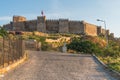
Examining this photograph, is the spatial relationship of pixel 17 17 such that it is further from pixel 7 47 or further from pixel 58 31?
pixel 7 47

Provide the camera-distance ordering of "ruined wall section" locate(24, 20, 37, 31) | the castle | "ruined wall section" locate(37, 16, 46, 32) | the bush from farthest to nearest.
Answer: "ruined wall section" locate(24, 20, 37, 31) → the castle → "ruined wall section" locate(37, 16, 46, 32) → the bush

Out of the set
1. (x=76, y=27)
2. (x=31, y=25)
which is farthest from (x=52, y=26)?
(x=31, y=25)

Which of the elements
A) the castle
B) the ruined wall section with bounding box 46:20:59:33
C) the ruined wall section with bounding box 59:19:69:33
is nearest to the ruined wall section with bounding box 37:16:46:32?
the castle

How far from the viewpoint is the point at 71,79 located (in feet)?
58.6

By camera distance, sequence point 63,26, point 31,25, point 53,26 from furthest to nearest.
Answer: point 31,25, point 53,26, point 63,26

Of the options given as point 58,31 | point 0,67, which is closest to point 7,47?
point 0,67

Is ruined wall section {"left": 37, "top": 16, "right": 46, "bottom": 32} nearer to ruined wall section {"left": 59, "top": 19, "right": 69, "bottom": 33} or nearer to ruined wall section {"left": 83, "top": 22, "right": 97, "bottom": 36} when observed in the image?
ruined wall section {"left": 59, "top": 19, "right": 69, "bottom": 33}

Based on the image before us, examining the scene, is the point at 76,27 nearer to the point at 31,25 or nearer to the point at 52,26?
the point at 52,26

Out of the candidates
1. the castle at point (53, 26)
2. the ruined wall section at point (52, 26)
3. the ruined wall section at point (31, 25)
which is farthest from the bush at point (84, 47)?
the ruined wall section at point (31, 25)

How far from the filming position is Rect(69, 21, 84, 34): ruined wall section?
124312mm

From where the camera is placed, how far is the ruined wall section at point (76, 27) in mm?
124312

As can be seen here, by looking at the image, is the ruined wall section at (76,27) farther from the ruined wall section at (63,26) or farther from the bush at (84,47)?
the bush at (84,47)

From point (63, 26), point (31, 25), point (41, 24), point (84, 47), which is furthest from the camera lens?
point (31, 25)

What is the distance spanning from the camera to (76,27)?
124812 mm
